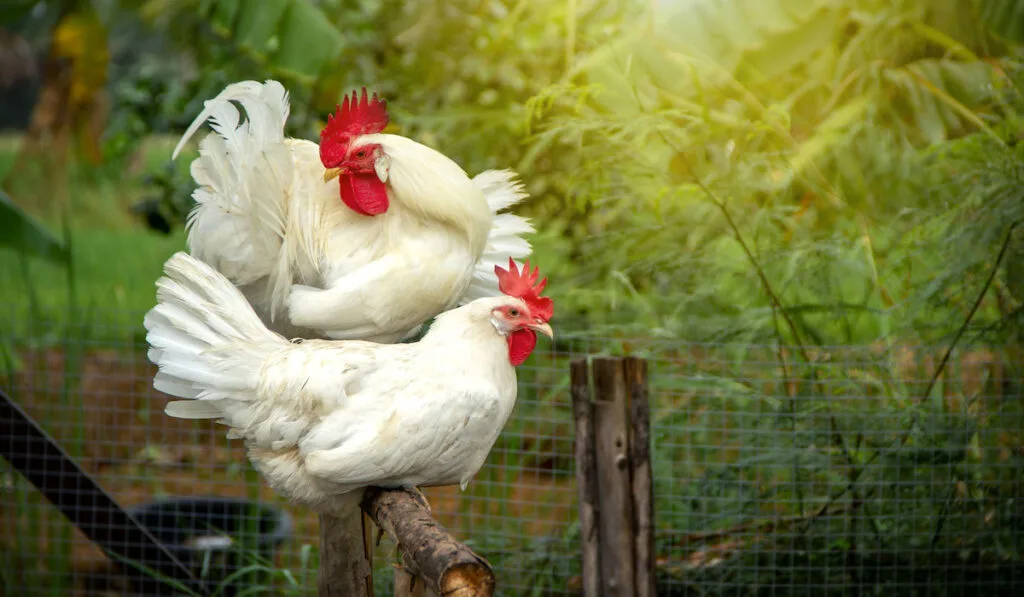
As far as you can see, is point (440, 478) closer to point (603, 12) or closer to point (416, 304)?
point (416, 304)

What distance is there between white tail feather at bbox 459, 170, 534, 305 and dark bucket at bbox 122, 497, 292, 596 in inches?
61.6

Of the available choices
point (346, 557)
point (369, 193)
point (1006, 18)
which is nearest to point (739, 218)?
point (1006, 18)

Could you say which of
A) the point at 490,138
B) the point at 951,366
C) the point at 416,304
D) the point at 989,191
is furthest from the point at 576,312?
the point at 416,304

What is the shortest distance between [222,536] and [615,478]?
77.8 inches

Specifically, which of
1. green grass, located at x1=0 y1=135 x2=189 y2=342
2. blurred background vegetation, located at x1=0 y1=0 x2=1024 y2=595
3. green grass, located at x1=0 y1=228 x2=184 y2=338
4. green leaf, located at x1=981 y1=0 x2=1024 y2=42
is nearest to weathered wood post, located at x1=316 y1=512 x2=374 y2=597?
blurred background vegetation, located at x1=0 y1=0 x2=1024 y2=595

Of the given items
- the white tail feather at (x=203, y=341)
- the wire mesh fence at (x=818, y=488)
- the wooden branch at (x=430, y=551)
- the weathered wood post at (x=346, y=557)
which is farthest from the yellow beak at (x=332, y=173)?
the wire mesh fence at (x=818, y=488)

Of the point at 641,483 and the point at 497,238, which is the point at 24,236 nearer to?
the point at 497,238

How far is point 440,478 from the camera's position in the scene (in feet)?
6.86

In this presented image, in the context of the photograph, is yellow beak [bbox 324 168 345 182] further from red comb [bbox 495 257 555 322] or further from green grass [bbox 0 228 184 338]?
green grass [bbox 0 228 184 338]

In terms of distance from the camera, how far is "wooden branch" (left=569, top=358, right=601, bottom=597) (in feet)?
9.41

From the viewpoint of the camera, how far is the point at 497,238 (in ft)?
8.70

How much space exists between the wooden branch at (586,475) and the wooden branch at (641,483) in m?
0.12

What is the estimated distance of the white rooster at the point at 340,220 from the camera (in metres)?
2.22

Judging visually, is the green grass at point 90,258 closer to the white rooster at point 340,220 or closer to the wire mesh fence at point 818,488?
the wire mesh fence at point 818,488
